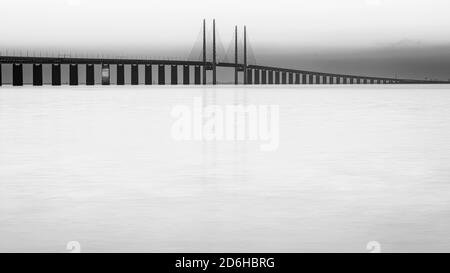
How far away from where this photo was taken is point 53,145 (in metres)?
15.6

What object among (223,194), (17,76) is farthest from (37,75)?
(223,194)

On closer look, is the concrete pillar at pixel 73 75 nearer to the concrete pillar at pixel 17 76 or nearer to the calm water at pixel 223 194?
the concrete pillar at pixel 17 76

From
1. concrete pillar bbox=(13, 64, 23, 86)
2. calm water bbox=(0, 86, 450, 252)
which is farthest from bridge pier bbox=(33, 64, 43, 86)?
calm water bbox=(0, 86, 450, 252)

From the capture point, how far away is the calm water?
655 cm

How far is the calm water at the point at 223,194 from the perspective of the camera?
21.5ft

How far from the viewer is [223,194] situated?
29.6 ft

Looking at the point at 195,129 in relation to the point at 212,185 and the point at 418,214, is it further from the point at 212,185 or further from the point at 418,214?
the point at 418,214

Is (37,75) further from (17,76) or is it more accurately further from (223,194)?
(223,194)

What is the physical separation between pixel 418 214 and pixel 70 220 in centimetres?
325

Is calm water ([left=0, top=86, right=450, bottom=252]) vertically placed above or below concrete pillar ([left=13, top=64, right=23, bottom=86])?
below

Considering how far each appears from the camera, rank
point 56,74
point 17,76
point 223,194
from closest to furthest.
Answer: point 223,194 → point 17,76 → point 56,74

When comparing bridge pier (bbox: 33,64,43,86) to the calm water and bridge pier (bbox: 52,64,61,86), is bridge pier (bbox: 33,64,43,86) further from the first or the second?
the calm water
